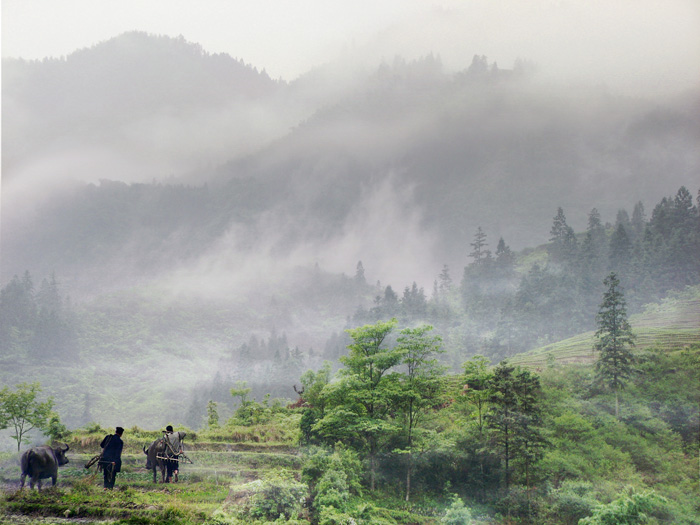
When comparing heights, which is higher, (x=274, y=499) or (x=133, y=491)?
(x=133, y=491)

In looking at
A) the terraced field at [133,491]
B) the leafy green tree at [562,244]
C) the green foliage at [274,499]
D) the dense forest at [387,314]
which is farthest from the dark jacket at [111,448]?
the leafy green tree at [562,244]

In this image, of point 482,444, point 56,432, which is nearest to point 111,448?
point 56,432

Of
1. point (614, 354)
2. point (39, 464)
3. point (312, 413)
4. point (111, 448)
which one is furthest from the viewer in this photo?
point (614, 354)

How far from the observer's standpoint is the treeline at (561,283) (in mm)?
40250

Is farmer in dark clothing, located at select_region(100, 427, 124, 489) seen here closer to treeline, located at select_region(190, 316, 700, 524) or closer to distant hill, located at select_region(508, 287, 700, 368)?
treeline, located at select_region(190, 316, 700, 524)

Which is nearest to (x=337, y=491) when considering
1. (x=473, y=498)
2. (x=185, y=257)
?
(x=473, y=498)

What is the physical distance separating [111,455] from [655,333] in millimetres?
35045

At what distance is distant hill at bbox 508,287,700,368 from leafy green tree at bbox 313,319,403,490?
14.3 metres

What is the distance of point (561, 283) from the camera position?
4653 centimetres

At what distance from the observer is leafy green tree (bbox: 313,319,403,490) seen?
19359mm

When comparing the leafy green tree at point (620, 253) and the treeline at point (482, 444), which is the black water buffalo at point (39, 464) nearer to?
the treeline at point (482, 444)

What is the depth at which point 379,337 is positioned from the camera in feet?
68.0

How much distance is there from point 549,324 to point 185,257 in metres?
105

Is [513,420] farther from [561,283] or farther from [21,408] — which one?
[561,283]
